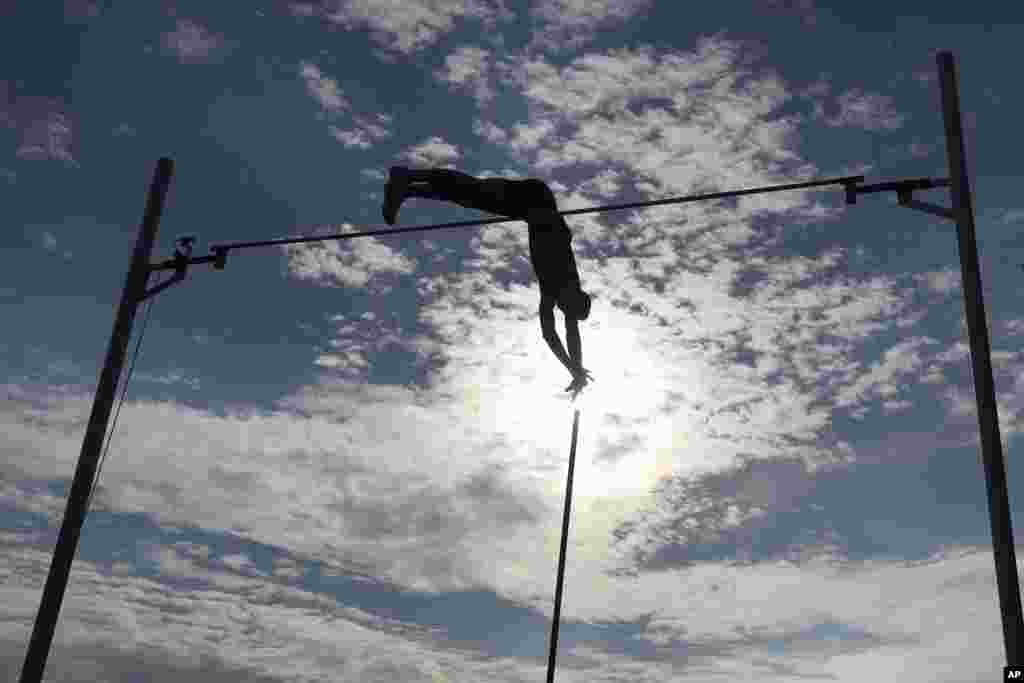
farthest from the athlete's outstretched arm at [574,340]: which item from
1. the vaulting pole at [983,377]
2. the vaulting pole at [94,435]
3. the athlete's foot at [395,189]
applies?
the vaulting pole at [94,435]

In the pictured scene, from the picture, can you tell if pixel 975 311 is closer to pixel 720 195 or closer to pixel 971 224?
pixel 971 224

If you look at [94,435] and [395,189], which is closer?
Answer: [395,189]

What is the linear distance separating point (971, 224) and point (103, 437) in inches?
365

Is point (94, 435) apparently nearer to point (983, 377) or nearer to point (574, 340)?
point (574, 340)

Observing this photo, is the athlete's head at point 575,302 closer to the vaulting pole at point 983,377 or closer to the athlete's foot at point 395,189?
the athlete's foot at point 395,189

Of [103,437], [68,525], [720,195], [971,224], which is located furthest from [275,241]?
[971,224]

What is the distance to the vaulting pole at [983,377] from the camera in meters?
7.44

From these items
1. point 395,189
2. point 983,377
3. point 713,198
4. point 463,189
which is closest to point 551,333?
point 463,189

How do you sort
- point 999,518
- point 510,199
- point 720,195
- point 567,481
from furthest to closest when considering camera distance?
point 720,195
point 510,199
point 999,518
point 567,481

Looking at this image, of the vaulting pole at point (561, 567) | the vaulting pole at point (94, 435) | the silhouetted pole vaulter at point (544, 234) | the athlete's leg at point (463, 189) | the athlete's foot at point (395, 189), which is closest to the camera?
the vaulting pole at point (561, 567)

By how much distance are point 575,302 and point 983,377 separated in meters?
3.46

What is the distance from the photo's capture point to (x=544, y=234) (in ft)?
26.2

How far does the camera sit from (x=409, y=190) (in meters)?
8.59

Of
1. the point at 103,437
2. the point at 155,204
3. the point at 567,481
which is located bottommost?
the point at 567,481
